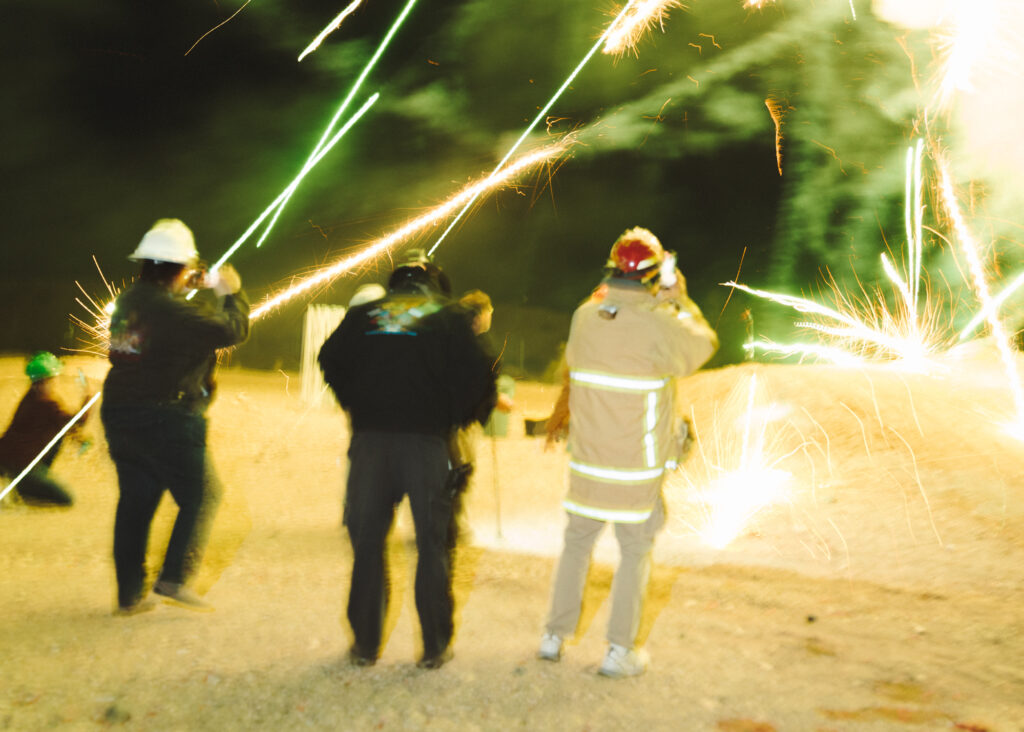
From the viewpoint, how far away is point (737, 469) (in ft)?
26.9

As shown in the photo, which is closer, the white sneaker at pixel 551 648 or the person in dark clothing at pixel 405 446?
the person in dark clothing at pixel 405 446

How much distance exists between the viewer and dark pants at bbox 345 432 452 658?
3498 millimetres

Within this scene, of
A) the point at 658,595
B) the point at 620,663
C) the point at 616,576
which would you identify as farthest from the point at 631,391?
the point at 658,595

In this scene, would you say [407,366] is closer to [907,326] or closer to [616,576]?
[616,576]

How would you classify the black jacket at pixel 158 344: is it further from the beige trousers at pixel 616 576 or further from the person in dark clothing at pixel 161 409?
the beige trousers at pixel 616 576

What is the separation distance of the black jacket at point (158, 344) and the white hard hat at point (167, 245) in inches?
6.0

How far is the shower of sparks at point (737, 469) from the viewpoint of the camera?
7.00m

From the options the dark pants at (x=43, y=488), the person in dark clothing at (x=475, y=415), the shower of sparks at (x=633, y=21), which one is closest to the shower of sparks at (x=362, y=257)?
the shower of sparks at (x=633, y=21)

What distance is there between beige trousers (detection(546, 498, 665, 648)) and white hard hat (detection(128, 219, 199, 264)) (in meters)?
2.25

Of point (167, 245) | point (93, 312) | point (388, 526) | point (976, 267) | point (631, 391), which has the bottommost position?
point (93, 312)

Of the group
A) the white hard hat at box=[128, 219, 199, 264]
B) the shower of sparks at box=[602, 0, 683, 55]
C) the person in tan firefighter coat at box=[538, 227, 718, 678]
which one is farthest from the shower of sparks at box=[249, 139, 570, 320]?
the person in tan firefighter coat at box=[538, 227, 718, 678]

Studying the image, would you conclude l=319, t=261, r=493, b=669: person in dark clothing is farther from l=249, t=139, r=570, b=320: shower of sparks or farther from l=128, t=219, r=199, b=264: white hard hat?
l=249, t=139, r=570, b=320: shower of sparks

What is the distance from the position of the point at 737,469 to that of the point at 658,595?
3458 mm

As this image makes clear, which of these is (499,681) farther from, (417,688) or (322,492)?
(322,492)
